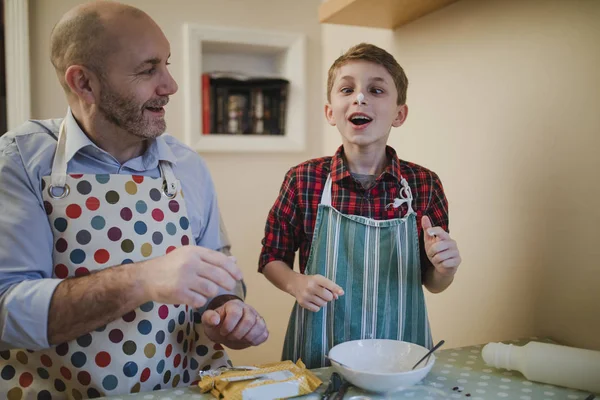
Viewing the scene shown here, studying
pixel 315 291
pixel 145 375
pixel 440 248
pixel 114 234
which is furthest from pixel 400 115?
pixel 145 375

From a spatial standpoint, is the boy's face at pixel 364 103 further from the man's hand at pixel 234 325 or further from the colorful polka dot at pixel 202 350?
the colorful polka dot at pixel 202 350

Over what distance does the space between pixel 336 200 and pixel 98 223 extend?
518mm

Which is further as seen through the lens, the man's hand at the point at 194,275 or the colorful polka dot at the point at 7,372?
the colorful polka dot at the point at 7,372

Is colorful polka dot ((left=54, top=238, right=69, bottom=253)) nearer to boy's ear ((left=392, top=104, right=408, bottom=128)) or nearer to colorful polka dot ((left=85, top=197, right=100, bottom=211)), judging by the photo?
colorful polka dot ((left=85, top=197, right=100, bottom=211))

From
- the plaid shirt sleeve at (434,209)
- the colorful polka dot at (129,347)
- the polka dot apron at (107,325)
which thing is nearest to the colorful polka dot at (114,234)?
the polka dot apron at (107,325)

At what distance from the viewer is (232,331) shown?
1.08 m

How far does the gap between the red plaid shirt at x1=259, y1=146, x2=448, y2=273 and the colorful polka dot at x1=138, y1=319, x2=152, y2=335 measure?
0.30 metres

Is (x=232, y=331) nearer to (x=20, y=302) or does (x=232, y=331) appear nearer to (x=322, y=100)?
(x=20, y=302)

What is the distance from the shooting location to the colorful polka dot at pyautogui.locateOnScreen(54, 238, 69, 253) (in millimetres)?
1043

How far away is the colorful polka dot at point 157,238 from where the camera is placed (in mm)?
1100

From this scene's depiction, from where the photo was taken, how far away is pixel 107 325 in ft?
3.38

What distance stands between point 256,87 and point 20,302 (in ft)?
5.75

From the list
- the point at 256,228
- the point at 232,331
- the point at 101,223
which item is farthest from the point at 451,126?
the point at 256,228

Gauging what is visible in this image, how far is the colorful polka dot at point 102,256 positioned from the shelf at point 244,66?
1.36 m
